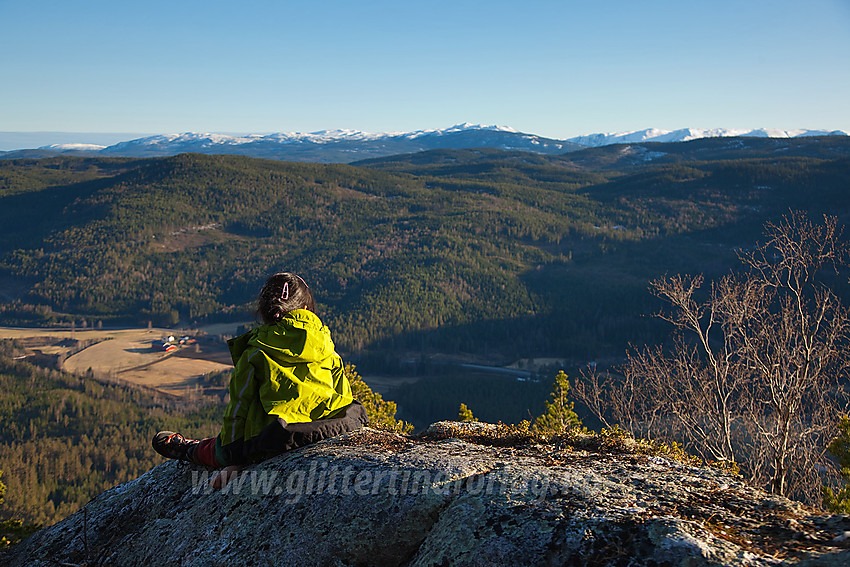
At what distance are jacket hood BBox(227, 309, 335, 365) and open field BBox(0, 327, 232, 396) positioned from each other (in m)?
127

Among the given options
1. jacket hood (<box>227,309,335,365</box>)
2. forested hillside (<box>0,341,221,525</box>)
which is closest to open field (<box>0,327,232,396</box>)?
forested hillside (<box>0,341,221,525</box>)

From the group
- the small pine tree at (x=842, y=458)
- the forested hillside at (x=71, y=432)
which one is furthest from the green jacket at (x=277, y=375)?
the forested hillside at (x=71, y=432)

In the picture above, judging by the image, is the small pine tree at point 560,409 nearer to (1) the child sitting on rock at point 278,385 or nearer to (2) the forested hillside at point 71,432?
(1) the child sitting on rock at point 278,385

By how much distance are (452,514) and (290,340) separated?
2921 millimetres

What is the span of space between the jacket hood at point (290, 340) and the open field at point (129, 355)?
126897mm

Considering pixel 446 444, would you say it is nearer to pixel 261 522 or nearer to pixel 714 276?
pixel 261 522

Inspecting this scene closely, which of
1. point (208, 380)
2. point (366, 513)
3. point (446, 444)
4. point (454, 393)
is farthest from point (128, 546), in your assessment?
point (208, 380)

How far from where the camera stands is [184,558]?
235 inches

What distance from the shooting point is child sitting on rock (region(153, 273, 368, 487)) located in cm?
664

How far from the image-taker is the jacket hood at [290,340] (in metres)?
6.67

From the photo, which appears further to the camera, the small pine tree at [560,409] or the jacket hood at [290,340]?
the small pine tree at [560,409]

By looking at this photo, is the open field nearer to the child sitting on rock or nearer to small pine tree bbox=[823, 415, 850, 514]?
the child sitting on rock

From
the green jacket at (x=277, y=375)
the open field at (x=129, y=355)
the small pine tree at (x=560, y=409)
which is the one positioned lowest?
the open field at (x=129, y=355)

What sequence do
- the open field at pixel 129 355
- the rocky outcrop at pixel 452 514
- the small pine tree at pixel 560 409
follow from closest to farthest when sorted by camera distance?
the rocky outcrop at pixel 452 514 → the small pine tree at pixel 560 409 → the open field at pixel 129 355
